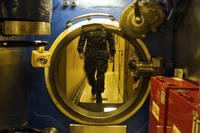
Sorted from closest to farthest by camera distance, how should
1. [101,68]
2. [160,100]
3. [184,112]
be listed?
[184,112] < [160,100] < [101,68]

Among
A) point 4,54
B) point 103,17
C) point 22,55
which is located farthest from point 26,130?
point 103,17

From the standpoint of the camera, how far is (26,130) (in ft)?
6.07

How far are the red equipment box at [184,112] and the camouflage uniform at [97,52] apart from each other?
175 centimetres

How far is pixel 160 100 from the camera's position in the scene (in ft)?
6.46

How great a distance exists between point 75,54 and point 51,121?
7.16 ft

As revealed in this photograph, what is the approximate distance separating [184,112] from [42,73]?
190 centimetres

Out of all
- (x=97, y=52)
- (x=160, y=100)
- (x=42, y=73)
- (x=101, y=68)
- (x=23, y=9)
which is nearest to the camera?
(x=23, y=9)

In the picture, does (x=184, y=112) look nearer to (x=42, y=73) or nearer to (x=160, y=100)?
(x=160, y=100)

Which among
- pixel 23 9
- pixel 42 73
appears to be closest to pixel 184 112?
pixel 23 9

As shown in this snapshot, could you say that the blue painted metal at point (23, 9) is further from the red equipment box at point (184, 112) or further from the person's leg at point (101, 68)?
the person's leg at point (101, 68)

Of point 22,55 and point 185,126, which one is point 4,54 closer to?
point 22,55

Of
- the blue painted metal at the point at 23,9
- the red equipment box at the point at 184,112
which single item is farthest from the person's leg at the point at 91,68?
the blue painted metal at the point at 23,9

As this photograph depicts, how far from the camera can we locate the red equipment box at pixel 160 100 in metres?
1.86

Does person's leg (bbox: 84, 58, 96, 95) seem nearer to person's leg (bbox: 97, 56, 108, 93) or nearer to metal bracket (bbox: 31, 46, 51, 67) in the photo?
person's leg (bbox: 97, 56, 108, 93)
